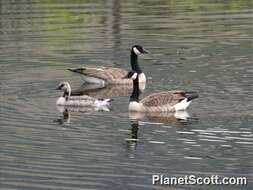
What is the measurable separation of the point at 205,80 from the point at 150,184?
9.28m

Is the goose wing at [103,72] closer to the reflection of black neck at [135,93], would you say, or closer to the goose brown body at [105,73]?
the goose brown body at [105,73]

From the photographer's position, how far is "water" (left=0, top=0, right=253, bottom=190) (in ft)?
53.2

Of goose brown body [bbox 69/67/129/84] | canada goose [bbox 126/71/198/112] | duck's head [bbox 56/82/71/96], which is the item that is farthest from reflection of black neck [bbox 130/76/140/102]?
goose brown body [bbox 69/67/129/84]

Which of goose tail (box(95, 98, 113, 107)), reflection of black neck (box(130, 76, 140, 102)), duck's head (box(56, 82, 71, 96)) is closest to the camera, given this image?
reflection of black neck (box(130, 76, 140, 102))

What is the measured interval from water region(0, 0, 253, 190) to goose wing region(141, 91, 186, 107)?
1.47ft

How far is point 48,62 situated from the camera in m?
→ 27.8

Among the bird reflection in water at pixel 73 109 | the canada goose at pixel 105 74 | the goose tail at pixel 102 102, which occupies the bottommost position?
the canada goose at pixel 105 74

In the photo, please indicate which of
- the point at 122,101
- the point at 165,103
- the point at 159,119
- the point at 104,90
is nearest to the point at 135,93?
the point at 165,103

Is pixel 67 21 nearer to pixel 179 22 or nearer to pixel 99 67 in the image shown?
pixel 179 22

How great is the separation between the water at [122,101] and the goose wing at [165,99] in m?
0.45

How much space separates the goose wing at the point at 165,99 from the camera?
21141 millimetres

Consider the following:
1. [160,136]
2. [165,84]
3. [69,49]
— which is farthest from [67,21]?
[160,136]

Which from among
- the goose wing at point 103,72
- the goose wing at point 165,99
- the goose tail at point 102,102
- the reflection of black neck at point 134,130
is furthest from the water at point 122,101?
the goose wing at point 103,72

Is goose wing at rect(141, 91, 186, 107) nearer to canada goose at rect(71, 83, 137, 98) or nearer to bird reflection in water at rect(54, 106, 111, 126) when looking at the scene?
bird reflection in water at rect(54, 106, 111, 126)
